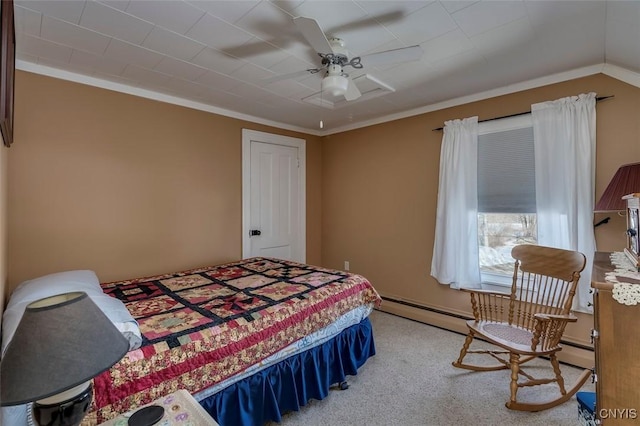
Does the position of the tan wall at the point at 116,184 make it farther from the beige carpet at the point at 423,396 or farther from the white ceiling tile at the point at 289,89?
the beige carpet at the point at 423,396

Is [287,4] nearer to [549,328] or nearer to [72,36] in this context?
[72,36]

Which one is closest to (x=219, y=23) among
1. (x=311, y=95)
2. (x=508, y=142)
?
(x=311, y=95)

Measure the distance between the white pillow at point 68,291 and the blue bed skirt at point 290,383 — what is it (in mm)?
548

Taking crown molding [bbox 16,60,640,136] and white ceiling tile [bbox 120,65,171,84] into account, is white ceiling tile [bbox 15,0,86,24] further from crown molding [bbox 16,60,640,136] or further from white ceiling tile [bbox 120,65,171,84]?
crown molding [bbox 16,60,640,136]

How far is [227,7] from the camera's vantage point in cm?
163

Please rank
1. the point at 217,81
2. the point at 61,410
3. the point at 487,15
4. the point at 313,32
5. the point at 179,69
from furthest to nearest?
1. the point at 217,81
2. the point at 179,69
3. the point at 487,15
4. the point at 313,32
5. the point at 61,410

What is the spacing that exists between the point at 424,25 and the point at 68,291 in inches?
96.6

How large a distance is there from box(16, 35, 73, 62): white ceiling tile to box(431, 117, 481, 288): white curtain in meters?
3.24

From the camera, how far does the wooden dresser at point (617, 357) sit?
102 centimetres

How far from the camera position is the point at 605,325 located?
1.05 metres

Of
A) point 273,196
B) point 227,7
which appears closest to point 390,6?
point 227,7

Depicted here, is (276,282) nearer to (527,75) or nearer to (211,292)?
(211,292)

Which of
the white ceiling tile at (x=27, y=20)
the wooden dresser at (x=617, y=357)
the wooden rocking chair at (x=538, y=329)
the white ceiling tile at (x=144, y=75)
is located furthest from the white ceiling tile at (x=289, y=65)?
the wooden rocking chair at (x=538, y=329)

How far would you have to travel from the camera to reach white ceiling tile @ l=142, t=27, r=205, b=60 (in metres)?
1.89
